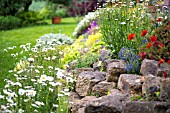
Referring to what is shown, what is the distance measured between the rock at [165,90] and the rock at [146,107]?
82 millimetres

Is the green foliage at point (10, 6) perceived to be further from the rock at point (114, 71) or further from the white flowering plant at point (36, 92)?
the rock at point (114, 71)

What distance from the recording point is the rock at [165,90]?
4716 mm

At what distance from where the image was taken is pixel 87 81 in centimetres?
599

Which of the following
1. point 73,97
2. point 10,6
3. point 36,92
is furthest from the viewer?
point 10,6

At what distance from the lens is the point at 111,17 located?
773 cm

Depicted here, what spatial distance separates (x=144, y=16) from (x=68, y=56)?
175 centimetres

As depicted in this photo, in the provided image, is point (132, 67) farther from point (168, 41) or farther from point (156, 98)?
point (156, 98)

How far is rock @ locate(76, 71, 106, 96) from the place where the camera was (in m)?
5.96

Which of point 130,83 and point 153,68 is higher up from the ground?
point 153,68

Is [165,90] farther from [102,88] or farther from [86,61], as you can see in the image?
[86,61]

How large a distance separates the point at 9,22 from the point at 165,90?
14.5 m

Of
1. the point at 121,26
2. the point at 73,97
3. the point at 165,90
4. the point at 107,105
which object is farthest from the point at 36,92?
the point at 121,26

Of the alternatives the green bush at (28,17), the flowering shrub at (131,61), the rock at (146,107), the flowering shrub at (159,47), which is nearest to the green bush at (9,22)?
the green bush at (28,17)

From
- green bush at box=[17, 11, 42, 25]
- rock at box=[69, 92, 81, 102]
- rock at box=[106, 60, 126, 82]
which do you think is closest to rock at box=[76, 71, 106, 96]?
rock at box=[69, 92, 81, 102]
